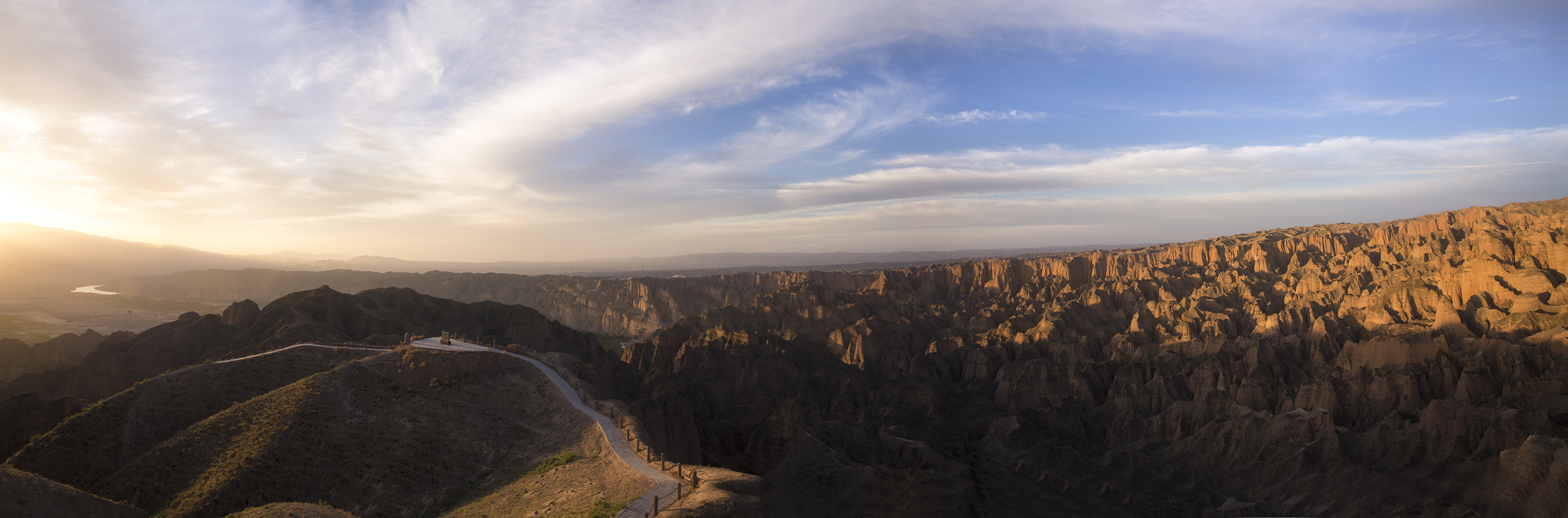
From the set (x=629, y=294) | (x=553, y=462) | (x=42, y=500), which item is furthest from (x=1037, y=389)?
(x=629, y=294)

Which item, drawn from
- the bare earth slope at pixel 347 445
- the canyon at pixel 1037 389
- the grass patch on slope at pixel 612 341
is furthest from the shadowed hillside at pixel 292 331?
the grass patch on slope at pixel 612 341

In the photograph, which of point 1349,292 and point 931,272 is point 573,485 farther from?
point 931,272

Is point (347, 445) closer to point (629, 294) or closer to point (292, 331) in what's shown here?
point (292, 331)

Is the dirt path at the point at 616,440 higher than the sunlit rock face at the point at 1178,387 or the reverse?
higher

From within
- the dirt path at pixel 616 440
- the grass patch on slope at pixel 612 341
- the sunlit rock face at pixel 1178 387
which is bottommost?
the grass patch on slope at pixel 612 341

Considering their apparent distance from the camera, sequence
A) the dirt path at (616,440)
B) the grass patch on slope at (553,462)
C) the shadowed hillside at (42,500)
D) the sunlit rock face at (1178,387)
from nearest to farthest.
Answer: the shadowed hillside at (42,500) → the dirt path at (616,440) → the grass patch on slope at (553,462) → the sunlit rock face at (1178,387)

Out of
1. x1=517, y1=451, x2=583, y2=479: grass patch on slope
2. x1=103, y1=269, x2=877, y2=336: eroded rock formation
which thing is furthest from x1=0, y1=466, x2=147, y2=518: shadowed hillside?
x1=103, y1=269, x2=877, y2=336: eroded rock formation

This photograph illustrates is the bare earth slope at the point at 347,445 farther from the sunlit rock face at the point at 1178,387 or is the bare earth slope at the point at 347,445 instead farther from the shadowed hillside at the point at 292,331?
the shadowed hillside at the point at 292,331
